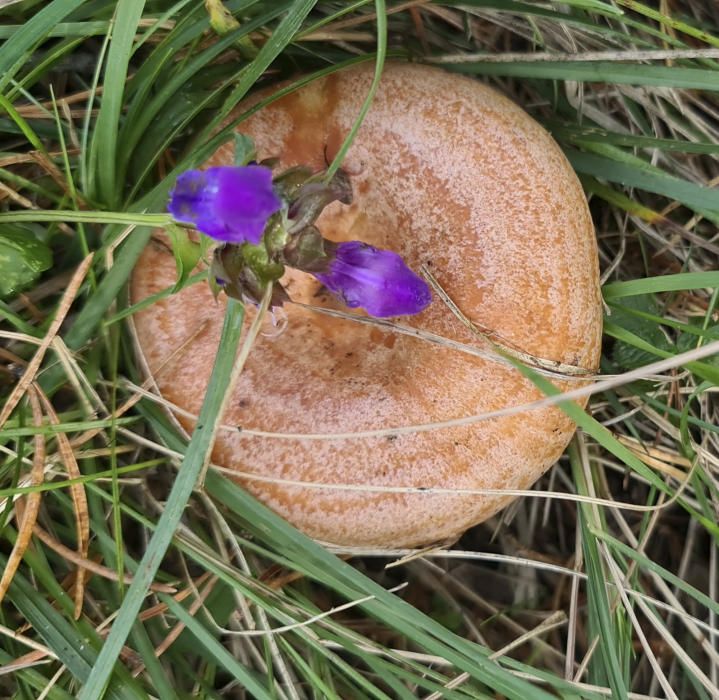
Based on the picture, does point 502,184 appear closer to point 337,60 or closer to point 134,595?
point 337,60

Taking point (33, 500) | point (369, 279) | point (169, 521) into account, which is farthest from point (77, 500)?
point (369, 279)

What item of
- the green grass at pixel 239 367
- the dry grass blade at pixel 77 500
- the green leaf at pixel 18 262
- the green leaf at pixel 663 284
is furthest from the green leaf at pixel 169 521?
the green leaf at pixel 663 284

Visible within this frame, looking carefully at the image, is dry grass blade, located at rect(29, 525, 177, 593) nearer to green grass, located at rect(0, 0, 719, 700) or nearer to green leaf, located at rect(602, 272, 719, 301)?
green grass, located at rect(0, 0, 719, 700)

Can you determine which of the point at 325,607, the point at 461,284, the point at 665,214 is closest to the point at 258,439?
the point at 461,284

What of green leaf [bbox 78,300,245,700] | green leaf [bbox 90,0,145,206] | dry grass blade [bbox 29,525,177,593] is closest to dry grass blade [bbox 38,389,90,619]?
dry grass blade [bbox 29,525,177,593]

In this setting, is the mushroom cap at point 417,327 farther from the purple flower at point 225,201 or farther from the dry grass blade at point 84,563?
the purple flower at point 225,201

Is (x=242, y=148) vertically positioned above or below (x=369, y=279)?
above

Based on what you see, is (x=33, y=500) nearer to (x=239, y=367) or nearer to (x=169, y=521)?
(x=169, y=521)
